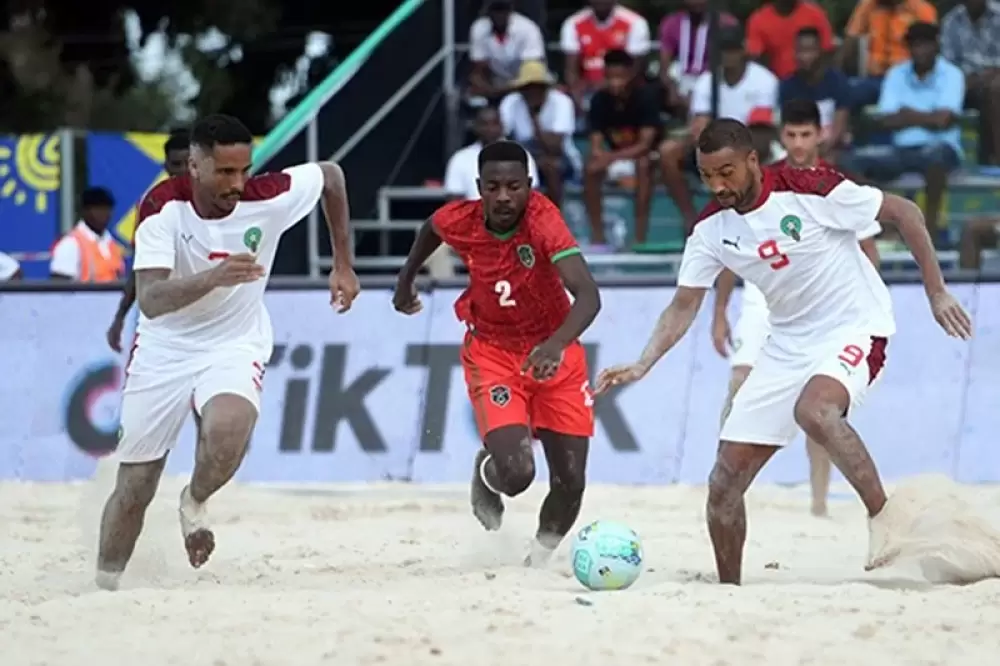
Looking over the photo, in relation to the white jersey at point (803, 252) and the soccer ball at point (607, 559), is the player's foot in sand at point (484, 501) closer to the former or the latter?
the soccer ball at point (607, 559)

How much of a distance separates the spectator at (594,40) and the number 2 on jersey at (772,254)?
343 inches

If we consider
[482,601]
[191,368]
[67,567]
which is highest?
[191,368]

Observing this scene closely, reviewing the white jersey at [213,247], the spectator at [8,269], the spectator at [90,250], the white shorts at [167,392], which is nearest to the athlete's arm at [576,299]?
the white jersey at [213,247]

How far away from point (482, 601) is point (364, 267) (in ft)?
32.8

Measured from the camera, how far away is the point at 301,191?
805cm

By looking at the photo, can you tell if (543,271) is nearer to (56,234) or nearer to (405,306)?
(405,306)

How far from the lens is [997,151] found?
14.2 meters

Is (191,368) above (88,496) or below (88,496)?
above

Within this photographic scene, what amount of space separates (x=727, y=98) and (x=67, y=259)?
539cm

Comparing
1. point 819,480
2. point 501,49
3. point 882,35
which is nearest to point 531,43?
point 501,49

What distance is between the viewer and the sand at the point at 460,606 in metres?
5.82

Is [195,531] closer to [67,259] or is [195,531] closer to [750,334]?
[750,334]

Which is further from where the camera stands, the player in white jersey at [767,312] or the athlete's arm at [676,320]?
the player in white jersey at [767,312]

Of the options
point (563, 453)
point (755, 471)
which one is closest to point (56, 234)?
point (563, 453)
